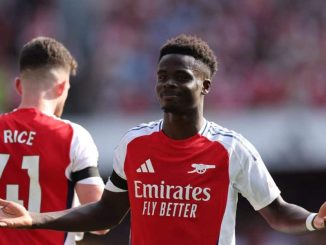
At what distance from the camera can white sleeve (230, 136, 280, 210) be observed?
5.49 m

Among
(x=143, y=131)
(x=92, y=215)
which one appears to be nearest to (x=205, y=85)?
(x=143, y=131)

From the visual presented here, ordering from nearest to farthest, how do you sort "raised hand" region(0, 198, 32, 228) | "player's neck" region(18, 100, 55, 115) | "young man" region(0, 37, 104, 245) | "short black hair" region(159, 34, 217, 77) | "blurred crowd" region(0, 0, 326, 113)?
"raised hand" region(0, 198, 32, 228) → "short black hair" region(159, 34, 217, 77) → "young man" region(0, 37, 104, 245) → "player's neck" region(18, 100, 55, 115) → "blurred crowd" region(0, 0, 326, 113)

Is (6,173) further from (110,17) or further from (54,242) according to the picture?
(110,17)

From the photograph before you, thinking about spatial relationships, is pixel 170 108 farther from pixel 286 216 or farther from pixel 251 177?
pixel 286 216

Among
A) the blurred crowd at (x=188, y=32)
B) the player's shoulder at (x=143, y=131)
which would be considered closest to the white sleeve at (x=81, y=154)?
the player's shoulder at (x=143, y=131)

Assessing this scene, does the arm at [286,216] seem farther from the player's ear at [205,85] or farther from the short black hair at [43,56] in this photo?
the short black hair at [43,56]

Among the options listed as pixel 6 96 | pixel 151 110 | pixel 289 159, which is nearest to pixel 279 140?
pixel 289 159

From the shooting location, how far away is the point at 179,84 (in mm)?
5461

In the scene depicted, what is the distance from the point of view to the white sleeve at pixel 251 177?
5.49 m

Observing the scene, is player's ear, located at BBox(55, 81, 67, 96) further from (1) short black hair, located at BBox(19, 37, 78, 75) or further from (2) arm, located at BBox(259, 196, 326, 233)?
(2) arm, located at BBox(259, 196, 326, 233)

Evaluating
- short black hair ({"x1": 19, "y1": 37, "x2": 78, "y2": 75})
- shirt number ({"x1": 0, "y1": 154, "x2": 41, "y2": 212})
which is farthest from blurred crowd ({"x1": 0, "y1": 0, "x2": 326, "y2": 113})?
shirt number ({"x1": 0, "y1": 154, "x2": 41, "y2": 212})

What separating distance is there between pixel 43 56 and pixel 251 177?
1.74m

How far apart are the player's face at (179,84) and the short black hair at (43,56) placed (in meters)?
1.17

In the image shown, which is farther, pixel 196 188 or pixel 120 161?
pixel 120 161
